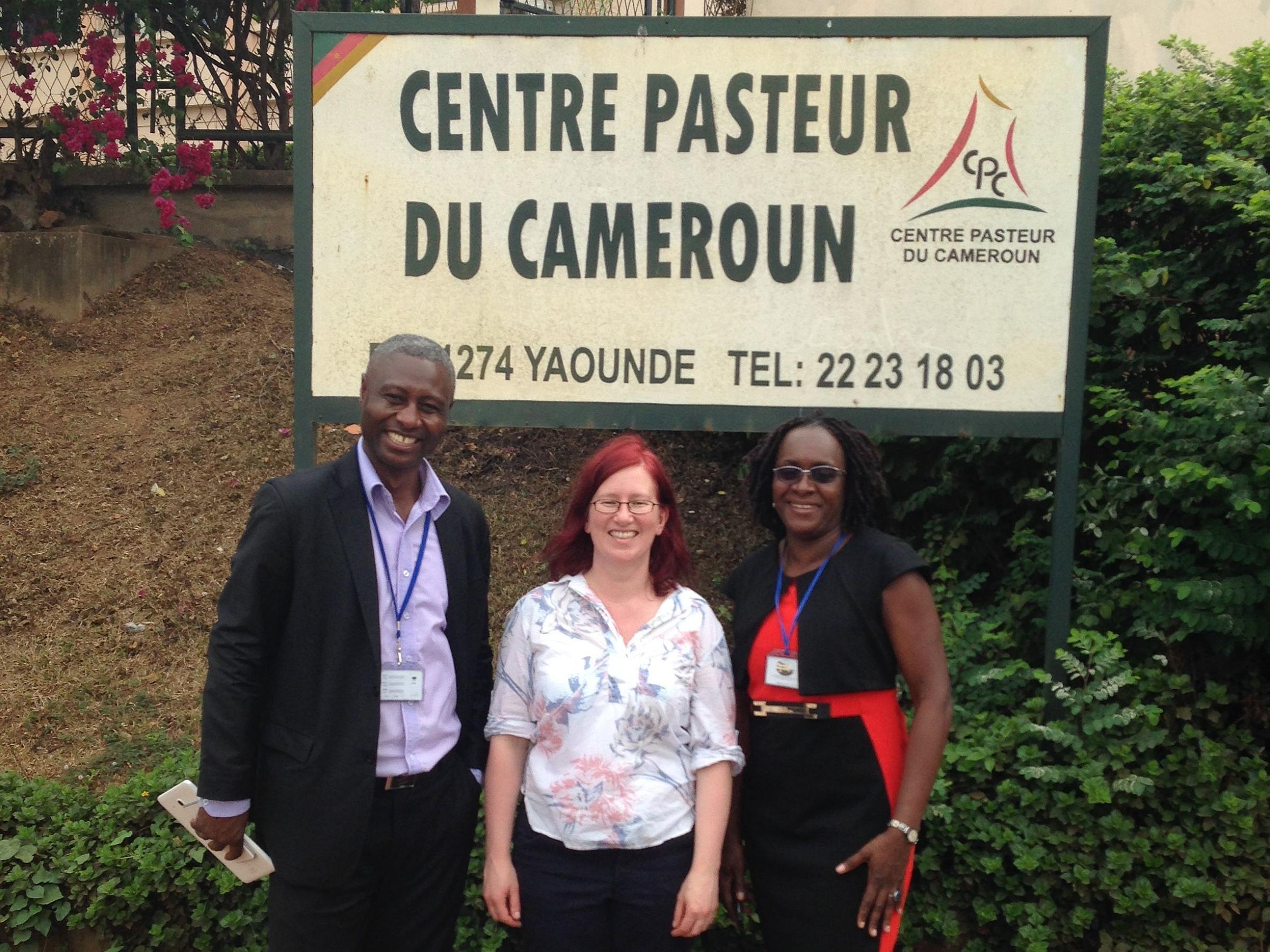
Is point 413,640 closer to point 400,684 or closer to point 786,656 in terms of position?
point 400,684

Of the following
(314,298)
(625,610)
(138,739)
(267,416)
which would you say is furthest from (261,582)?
(267,416)

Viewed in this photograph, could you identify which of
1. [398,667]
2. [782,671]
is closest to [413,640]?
[398,667]

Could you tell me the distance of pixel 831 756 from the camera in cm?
252

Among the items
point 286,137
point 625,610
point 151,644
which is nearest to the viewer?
point 625,610

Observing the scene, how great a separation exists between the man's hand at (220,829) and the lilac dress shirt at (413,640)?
0.02m

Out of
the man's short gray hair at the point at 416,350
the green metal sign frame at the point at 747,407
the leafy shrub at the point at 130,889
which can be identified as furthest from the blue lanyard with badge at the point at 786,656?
the leafy shrub at the point at 130,889

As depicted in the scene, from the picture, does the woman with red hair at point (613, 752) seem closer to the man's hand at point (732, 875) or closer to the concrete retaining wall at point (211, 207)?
the man's hand at point (732, 875)

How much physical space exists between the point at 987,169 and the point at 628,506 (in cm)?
206

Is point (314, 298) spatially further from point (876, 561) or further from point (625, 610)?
point (876, 561)

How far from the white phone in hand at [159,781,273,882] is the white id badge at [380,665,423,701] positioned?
47 centimetres

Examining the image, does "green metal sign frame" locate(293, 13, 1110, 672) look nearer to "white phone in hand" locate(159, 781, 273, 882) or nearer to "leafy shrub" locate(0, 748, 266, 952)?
"leafy shrub" locate(0, 748, 266, 952)

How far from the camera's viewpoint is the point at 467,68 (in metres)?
3.87

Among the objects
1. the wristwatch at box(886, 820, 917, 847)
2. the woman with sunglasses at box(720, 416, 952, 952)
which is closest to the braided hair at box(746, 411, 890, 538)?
the woman with sunglasses at box(720, 416, 952, 952)

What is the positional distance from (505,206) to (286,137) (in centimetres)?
394
